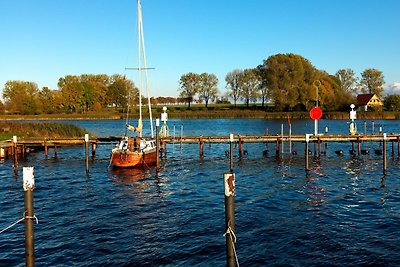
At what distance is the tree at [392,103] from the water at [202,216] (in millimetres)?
89988

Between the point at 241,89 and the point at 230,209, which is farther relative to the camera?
the point at 241,89

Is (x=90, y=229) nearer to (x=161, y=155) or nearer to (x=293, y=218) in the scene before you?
(x=293, y=218)

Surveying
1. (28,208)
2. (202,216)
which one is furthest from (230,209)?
Answer: (202,216)

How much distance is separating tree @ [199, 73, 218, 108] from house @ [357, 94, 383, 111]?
52.2m

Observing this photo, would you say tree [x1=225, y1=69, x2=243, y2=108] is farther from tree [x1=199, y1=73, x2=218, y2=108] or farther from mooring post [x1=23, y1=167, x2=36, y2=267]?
mooring post [x1=23, y1=167, x2=36, y2=267]

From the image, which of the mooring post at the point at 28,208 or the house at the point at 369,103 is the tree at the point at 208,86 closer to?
the house at the point at 369,103

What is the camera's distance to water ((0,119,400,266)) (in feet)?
47.6

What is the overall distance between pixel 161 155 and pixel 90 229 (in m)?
25.3

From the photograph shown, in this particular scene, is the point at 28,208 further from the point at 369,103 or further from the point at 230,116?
the point at 369,103

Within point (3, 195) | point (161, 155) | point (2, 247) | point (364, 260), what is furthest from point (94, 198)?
point (161, 155)

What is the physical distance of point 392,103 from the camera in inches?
4592

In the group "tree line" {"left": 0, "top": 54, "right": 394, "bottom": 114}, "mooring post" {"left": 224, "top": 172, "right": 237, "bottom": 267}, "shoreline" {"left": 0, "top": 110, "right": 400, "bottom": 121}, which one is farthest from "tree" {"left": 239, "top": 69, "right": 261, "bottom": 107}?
"mooring post" {"left": 224, "top": 172, "right": 237, "bottom": 267}

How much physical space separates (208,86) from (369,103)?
189 ft

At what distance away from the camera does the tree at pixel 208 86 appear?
151m
